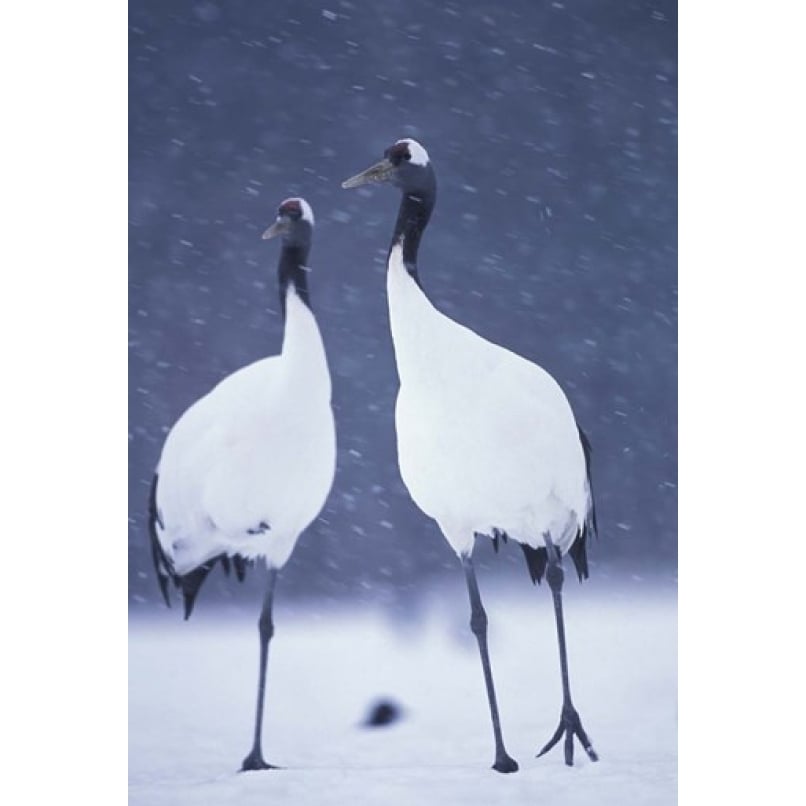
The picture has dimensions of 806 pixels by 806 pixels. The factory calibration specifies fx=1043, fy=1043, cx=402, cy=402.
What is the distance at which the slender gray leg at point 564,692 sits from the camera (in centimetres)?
220

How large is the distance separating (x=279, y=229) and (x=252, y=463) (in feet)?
1.64

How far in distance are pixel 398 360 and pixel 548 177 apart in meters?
0.53

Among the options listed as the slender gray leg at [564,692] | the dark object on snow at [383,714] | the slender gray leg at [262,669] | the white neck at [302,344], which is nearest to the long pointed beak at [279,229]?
the white neck at [302,344]

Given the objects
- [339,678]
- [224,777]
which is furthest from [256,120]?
[224,777]

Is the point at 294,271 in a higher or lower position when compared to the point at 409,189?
lower

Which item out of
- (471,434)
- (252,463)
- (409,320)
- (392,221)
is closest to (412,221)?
(392,221)

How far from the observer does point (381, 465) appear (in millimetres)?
2203

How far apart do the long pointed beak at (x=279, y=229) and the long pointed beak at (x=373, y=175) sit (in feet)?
0.48

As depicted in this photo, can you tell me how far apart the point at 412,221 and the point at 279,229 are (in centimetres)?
28

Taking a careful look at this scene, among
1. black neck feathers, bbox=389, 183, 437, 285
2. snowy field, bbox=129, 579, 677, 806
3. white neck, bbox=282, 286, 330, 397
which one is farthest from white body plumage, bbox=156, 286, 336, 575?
black neck feathers, bbox=389, 183, 437, 285

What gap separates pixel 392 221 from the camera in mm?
2242

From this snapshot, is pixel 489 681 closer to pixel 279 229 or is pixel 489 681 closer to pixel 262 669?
pixel 262 669

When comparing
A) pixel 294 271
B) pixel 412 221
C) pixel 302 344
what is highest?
pixel 412 221
